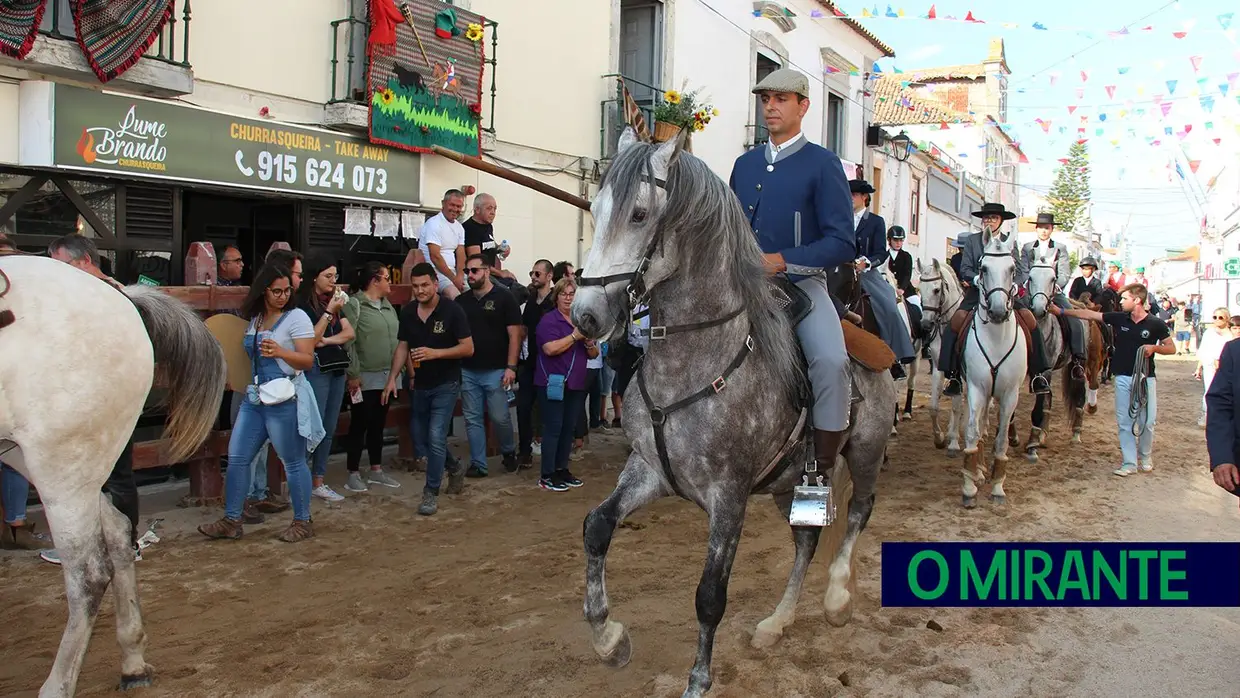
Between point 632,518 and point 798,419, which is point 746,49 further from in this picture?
point 798,419

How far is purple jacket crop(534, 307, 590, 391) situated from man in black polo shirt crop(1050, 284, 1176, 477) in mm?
5505

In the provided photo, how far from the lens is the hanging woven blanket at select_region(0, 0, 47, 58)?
23.7ft

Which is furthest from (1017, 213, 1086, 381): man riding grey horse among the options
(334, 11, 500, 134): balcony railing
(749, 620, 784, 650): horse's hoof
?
(334, 11, 500, 134): balcony railing

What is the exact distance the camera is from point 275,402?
624cm

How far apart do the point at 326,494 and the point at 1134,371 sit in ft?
27.9

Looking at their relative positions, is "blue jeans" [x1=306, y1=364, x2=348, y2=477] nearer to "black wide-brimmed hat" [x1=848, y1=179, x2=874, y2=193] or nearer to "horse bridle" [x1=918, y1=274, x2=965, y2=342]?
"black wide-brimmed hat" [x1=848, y1=179, x2=874, y2=193]

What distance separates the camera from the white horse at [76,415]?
146 inches

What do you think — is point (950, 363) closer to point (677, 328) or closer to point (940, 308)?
point (940, 308)

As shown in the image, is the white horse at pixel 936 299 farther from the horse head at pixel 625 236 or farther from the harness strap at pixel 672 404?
the horse head at pixel 625 236

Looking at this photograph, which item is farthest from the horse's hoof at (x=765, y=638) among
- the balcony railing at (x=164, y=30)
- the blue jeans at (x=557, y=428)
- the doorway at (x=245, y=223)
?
the doorway at (x=245, y=223)

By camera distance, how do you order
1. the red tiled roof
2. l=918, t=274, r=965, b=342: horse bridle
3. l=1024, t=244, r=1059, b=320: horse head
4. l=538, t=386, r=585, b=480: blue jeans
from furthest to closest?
1. the red tiled roof
2. l=918, t=274, r=965, b=342: horse bridle
3. l=1024, t=244, r=1059, b=320: horse head
4. l=538, t=386, r=585, b=480: blue jeans

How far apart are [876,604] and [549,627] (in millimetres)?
2006

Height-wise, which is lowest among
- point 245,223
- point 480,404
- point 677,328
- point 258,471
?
point 258,471

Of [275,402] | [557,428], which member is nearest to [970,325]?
[557,428]
